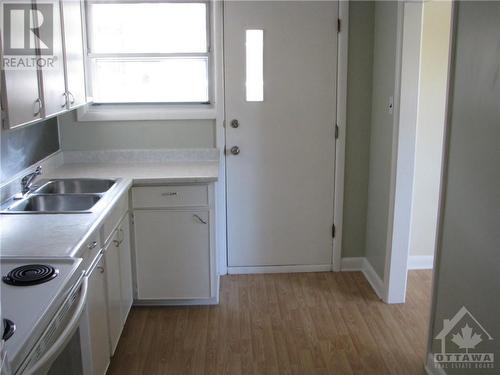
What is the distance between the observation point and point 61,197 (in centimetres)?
289

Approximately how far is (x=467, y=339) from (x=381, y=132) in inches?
61.3

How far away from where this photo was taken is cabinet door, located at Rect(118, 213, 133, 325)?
9.79ft

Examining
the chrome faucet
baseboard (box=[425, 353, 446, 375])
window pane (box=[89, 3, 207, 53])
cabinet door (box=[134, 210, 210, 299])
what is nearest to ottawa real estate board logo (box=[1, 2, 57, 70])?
the chrome faucet

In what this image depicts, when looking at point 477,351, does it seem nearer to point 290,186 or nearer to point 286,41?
point 290,186

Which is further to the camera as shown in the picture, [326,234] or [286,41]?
[326,234]

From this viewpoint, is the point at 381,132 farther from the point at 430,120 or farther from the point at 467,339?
the point at 467,339

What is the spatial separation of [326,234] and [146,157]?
139cm

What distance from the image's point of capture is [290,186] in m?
3.83

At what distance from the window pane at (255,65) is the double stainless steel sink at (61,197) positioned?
1131 mm

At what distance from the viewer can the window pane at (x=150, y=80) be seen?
3705 millimetres

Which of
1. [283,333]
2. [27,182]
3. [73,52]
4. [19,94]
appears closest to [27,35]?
[19,94]

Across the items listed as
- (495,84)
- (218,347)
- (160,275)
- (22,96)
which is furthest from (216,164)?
(495,84)

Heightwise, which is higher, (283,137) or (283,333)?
(283,137)

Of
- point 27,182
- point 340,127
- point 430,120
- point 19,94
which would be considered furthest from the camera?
point 430,120
